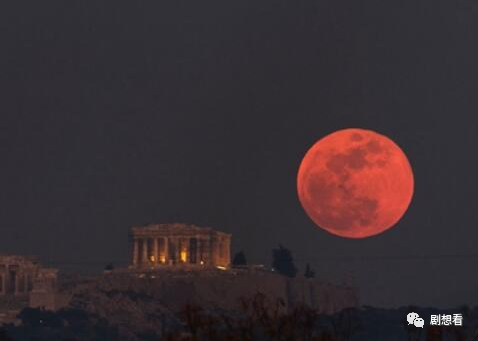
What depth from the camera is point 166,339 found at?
8638cm

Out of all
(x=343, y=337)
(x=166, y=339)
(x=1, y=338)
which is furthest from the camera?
(x=1, y=338)

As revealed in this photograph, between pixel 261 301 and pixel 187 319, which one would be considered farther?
pixel 261 301

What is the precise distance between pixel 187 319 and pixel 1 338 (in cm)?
9243

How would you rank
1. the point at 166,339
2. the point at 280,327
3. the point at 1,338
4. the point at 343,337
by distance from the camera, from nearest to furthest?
1. the point at 166,339
2. the point at 280,327
3. the point at 343,337
4. the point at 1,338

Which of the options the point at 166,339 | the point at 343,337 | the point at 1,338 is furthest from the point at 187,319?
the point at 1,338

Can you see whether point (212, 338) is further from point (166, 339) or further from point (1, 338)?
point (1, 338)

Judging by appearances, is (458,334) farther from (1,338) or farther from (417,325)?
(1,338)

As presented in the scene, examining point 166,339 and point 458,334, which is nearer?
point 166,339

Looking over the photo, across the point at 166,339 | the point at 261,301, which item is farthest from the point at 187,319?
the point at 261,301

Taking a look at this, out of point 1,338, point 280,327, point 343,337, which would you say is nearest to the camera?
point 280,327

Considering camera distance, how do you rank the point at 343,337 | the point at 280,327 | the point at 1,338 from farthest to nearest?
the point at 1,338, the point at 343,337, the point at 280,327

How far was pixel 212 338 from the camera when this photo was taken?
8881 cm

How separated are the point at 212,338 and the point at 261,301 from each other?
653cm

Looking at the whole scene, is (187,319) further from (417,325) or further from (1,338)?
(1,338)
